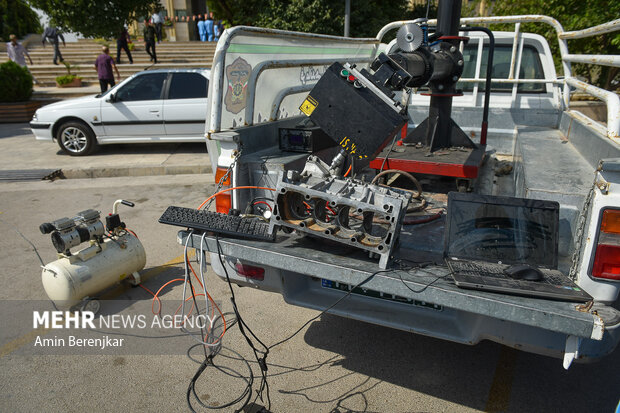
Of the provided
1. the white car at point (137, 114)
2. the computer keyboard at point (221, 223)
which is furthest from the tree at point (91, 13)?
the computer keyboard at point (221, 223)

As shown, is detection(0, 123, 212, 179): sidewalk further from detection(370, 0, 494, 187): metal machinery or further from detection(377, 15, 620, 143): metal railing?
detection(370, 0, 494, 187): metal machinery

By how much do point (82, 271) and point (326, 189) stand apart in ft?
8.35

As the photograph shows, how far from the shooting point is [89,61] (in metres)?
20.7

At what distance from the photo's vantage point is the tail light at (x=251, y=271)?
9.51 feet

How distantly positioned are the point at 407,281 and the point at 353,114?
1048 mm

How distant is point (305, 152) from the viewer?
3.64m

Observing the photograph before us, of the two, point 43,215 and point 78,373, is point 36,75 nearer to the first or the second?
point 43,215

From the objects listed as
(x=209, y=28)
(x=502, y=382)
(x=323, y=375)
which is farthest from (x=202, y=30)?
(x=502, y=382)

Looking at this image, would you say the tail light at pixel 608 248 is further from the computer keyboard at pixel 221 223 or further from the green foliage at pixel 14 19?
the green foliage at pixel 14 19

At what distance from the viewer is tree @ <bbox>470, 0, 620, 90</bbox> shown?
9.38m

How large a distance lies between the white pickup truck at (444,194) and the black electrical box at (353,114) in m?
0.49

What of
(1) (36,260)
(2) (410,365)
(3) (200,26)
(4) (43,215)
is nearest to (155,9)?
(4) (43,215)

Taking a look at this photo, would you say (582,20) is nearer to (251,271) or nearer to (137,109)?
(137,109)

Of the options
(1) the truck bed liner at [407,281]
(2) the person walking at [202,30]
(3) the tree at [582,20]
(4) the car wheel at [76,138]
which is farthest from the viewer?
(2) the person walking at [202,30]
